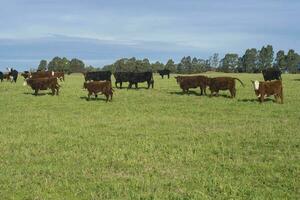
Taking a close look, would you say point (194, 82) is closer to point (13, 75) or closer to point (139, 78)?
point (139, 78)

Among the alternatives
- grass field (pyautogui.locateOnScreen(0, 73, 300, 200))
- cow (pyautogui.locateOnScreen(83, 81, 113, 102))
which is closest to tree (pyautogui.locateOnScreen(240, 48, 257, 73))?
cow (pyautogui.locateOnScreen(83, 81, 113, 102))

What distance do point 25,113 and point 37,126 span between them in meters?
4.69

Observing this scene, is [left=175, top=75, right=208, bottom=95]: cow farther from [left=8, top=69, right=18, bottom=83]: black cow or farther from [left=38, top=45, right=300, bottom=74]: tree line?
[left=38, top=45, right=300, bottom=74]: tree line

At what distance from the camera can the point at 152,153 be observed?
12875mm

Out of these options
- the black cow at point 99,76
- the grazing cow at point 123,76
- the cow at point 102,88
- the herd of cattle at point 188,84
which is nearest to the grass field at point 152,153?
the herd of cattle at point 188,84

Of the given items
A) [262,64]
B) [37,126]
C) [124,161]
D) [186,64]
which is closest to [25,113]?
[37,126]

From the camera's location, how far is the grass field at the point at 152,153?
9.62m

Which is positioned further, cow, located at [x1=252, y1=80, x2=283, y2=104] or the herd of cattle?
the herd of cattle

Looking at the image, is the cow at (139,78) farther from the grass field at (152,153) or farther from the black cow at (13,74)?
the black cow at (13,74)

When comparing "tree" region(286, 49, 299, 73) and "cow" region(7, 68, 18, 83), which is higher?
"tree" region(286, 49, 299, 73)

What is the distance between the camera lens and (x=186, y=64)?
179 meters

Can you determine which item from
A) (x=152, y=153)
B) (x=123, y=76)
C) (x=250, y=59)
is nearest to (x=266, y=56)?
(x=250, y=59)

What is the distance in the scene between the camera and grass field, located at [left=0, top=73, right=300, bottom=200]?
9.62 m

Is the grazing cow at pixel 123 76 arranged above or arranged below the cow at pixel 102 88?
above
